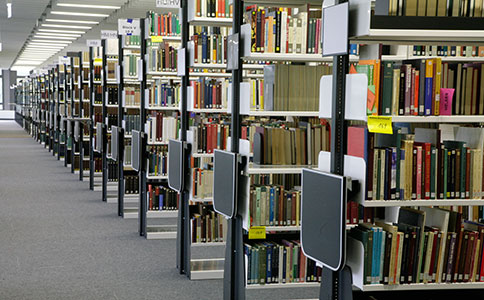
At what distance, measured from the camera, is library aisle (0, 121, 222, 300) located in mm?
4934

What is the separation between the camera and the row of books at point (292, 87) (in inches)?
170

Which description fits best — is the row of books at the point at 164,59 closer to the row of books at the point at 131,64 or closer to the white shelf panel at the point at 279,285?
the row of books at the point at 131,64

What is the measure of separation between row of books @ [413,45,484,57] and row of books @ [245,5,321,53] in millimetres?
1110

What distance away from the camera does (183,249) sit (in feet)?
17.9

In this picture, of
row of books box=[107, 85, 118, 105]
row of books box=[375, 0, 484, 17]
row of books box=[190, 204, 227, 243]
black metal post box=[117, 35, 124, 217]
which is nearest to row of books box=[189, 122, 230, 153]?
row of books box=[190, 204, 227, 243]

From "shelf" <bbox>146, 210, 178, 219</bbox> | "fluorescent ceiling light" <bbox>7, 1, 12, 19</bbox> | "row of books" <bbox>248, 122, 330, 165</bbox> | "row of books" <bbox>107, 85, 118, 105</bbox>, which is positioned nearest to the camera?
"row of books" <bbox>248, 122, 330, 165</bbox>

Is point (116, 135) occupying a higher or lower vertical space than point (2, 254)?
higher

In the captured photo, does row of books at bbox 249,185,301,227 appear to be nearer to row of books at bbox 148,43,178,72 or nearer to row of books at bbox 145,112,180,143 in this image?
row of books at bbox 145,112,180,143

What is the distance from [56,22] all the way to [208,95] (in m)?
12.1

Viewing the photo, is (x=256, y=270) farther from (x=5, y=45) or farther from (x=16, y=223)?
(x=5, y=45)

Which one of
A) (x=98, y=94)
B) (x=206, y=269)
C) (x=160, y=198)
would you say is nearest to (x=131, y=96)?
(x=160, y=198)

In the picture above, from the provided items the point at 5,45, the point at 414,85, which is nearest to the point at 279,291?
the point at 414,85

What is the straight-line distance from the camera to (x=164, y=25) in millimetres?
7195

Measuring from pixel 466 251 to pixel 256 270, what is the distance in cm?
145
